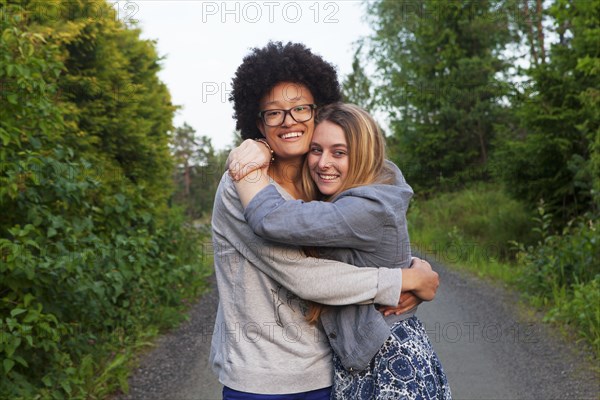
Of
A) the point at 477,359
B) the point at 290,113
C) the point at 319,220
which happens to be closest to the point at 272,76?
the point at 290,113

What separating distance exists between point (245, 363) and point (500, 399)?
122 inches

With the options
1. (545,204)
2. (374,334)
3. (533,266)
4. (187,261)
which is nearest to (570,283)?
(533,266)

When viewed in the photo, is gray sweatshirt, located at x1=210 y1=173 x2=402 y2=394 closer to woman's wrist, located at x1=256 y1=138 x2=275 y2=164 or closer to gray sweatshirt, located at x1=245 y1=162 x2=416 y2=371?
gray sweatshirt, located at x1=245 y1=162 x2=416 y2=371

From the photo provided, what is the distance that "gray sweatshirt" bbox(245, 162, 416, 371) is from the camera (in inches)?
82.7

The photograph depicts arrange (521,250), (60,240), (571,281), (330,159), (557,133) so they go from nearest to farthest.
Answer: (330,159)
(60,240)
(571,281)
(557,133)
(521,250)

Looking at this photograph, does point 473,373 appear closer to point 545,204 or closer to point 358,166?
point 358,166

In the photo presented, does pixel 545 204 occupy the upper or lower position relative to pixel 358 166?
lower

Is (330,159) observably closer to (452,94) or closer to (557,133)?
(557,133)

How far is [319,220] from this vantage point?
2102mm

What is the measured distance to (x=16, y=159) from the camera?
12.4ft

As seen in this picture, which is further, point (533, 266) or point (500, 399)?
point (533, 266)

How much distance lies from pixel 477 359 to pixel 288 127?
13.0ft

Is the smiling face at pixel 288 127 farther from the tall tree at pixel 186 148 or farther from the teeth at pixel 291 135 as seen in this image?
the tall tree at pixel 186 148

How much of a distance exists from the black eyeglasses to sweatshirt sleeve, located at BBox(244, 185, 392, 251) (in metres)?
0.32
